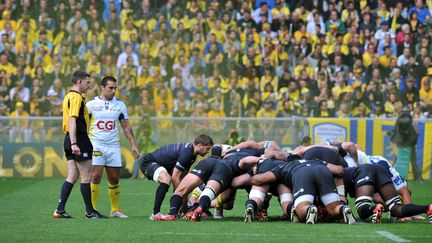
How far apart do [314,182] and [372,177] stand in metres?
0.98

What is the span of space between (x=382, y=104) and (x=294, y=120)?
2363mm

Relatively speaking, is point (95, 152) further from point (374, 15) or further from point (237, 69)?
point (374, 15)

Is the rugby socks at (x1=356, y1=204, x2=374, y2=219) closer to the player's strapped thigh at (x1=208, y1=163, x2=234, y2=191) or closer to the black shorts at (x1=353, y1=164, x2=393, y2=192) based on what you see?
the black shorts at (x1=353, y1=164, x2=393, y2=192)

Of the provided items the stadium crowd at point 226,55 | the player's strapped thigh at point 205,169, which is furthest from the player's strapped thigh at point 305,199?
the stadium crowd at point 226,55

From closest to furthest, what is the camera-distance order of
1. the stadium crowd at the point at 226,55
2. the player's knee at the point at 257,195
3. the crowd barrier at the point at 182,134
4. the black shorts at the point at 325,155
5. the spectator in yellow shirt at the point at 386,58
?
1. the player's knee at the point at 257,195
2. the black shorts at the point at 325,155
3. the crowd barrier at the point at 182,134
4. the stadium crowd at the point at 226,55
5. the spectator in yellow shirt at the point at 386,58

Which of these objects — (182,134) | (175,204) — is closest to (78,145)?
(175,204)

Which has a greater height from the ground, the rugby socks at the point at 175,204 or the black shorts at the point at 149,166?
the black shorts at the point at 149,166

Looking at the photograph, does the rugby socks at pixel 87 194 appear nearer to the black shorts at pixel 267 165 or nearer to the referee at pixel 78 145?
the referee at pixel 78 145

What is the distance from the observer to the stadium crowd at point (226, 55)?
23031 millimetres

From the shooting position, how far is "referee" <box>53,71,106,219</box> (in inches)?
472

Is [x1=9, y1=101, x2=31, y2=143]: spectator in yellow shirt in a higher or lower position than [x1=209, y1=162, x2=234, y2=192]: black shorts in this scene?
higher

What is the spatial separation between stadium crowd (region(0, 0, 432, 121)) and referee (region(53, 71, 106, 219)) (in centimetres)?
1047

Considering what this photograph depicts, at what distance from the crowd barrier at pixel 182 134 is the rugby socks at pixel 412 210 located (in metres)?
10.3

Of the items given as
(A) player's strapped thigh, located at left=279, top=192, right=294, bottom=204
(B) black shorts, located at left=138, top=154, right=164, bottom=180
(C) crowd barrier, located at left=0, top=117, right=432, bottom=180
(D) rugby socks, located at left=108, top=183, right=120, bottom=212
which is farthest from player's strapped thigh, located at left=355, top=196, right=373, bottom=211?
(C) crowd barrier, located at left=0, top=117, right=432, bottom=180
